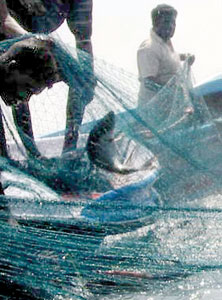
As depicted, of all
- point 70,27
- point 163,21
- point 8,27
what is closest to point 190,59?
point 163,21

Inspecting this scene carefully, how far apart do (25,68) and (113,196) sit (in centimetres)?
88

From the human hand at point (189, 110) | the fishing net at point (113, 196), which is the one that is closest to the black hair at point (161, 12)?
the fishing net at point (113, 196)

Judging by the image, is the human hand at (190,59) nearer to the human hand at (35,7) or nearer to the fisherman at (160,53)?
the fisherman at (160,53)

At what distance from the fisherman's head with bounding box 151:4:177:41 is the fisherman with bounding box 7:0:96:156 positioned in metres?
1.58

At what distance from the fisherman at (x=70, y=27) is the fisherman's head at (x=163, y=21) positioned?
158cm

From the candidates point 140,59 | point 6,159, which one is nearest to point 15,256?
point 6,159

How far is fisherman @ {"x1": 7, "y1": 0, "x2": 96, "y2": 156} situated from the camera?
281cm

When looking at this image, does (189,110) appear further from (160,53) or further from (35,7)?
(35,7)

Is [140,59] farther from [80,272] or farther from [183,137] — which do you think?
[80,272]

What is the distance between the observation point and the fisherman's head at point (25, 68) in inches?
76.4

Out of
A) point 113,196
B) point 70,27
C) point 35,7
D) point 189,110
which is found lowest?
point 189,110

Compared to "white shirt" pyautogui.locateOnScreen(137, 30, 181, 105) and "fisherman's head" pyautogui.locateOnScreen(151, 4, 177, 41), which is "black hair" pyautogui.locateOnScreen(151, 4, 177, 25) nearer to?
"fisherman's head" pyautogui.locateOnScreen(151, 4, 177, 41)

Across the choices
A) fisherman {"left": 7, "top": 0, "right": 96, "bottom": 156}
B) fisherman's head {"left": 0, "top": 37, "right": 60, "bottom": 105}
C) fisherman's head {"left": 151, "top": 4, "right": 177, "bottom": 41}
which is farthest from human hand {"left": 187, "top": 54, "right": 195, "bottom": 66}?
fisherman's head {"left": 0, "top": 37, "right": 60, "bottom": 105}

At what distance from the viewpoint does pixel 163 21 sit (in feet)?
16.3
